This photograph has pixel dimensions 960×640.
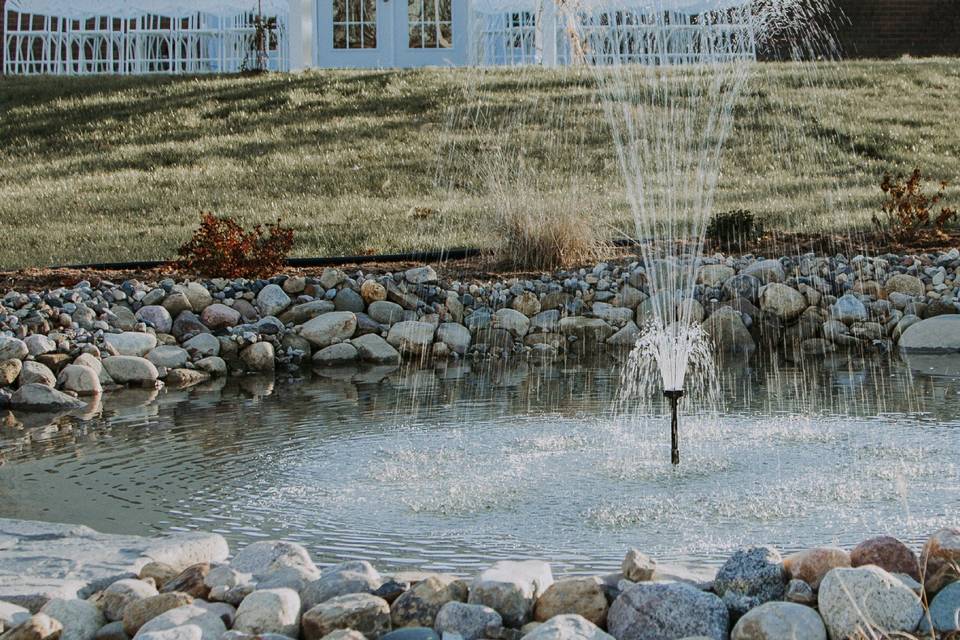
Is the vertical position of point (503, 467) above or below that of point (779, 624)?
above

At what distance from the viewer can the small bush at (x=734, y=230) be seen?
10.4 m

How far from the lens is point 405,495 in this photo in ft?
15.9

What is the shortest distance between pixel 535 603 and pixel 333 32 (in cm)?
1611

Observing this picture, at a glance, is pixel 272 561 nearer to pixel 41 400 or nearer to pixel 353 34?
pixel 41 400

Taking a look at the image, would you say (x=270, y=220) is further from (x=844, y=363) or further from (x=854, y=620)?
(x=854, y=620)

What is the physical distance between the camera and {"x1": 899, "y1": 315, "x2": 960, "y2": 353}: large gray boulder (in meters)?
8.44

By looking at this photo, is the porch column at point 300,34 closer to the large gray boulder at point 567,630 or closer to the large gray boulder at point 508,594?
the large gray boulder at point 508,594

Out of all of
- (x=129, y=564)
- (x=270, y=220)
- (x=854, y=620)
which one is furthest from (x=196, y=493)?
(x=270, y=220)

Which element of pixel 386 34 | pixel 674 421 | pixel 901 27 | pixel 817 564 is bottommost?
pixel 817 564

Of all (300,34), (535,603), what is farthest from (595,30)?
(535,603)

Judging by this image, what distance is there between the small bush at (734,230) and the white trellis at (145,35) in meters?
8.92

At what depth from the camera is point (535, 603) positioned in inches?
128

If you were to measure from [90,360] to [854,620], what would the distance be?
5754mm

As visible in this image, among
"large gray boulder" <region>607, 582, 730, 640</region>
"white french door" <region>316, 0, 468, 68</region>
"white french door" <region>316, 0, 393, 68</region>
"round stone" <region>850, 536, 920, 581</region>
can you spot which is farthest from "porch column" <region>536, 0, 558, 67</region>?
"large gray boulder" <region>607, 582, 730, 640</region>
